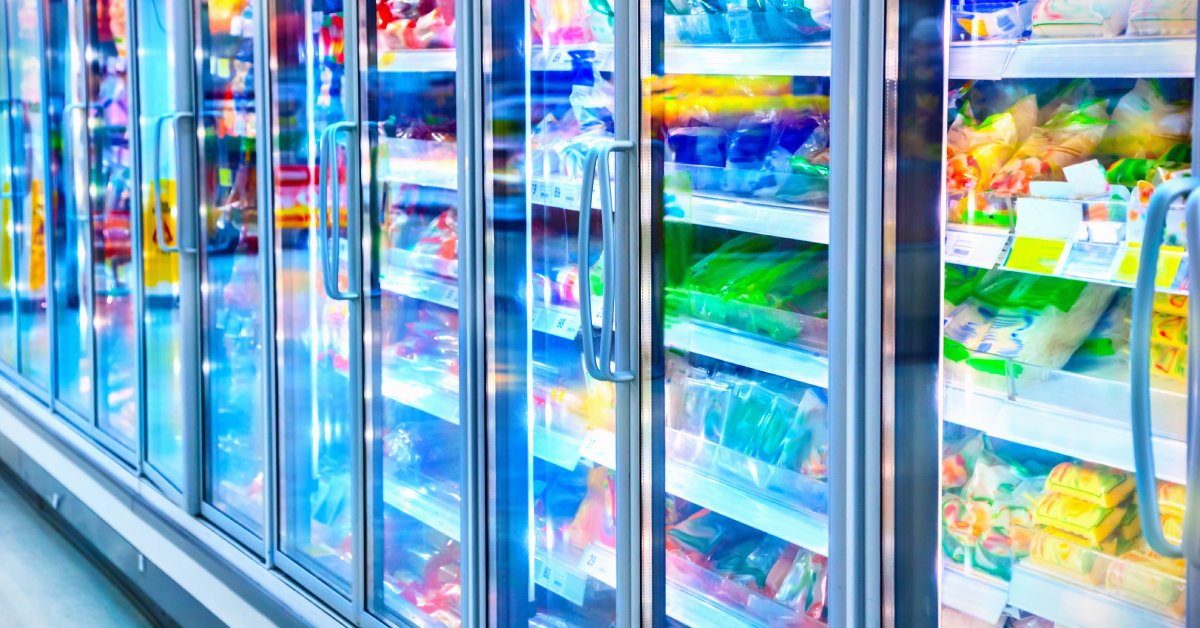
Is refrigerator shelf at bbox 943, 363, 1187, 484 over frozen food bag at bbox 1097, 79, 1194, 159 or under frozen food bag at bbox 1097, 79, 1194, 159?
under

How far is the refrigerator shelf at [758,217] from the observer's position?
1.76 m

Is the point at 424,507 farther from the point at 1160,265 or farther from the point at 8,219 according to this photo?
the point at 8,219

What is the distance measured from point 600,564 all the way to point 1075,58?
1.29 m

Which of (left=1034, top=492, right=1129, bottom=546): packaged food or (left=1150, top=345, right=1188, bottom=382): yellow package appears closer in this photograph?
(left=1150, top=345, right=1188, bottom=382): yellow package

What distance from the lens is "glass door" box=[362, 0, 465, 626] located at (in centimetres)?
274

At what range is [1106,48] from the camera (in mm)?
1378

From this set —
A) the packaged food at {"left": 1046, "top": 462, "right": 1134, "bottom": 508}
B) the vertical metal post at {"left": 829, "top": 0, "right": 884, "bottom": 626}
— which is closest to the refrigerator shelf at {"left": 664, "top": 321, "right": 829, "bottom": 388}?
the vertical metal post at {"left": 829, "top": 0, "right": 884, "bottom": 626}

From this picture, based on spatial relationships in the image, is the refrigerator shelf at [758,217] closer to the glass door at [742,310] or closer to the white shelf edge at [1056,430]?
the glass door at [742,310]

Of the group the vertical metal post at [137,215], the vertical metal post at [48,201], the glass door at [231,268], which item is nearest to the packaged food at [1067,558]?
the glass door at [231,268]

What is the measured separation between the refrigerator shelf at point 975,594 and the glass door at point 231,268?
2426 mm

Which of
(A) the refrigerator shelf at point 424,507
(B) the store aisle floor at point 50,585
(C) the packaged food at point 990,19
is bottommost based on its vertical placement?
(B) the store aisle floor at point 50,585

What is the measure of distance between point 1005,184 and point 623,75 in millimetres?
683

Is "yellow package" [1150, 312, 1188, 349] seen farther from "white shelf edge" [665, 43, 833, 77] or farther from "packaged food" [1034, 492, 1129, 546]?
"white shelf edge" [665, 43, 833, 77]

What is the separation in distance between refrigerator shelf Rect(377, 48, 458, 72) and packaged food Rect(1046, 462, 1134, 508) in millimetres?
1433
